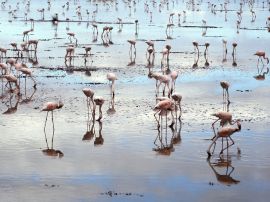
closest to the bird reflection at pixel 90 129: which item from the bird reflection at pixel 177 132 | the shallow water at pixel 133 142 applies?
the shallow water at pixel 133 142

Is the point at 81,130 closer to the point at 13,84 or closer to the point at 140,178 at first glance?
Answer: the point at 140,178

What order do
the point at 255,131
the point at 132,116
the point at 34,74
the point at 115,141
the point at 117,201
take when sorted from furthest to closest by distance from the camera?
the point at 34,74 → the point at 132,116 → the point at 255,131 → the point at 115,141 → the point at 117,201

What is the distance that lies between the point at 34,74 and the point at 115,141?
860 cm

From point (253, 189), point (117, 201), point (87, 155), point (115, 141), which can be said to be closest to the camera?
point (117, 201)

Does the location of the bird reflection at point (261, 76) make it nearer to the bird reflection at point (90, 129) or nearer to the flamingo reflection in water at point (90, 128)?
the flamingo reflection in water at point (90, 128)

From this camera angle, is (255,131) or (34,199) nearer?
(34,199)

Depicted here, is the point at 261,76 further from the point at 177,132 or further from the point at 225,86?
the point at 177,132

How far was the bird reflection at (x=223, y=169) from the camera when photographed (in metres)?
9.62

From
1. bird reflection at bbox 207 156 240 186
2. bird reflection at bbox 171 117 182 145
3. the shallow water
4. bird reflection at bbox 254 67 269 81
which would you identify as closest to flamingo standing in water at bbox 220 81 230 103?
the shallow water

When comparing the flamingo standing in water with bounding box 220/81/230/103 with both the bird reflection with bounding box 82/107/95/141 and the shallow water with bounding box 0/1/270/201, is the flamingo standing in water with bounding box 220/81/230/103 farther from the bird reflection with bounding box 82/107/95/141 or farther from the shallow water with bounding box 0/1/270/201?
the bird reflection with bounding box 82/107/95/141

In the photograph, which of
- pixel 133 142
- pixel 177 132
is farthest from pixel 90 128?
pixel 177 132

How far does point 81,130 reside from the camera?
1264 cm

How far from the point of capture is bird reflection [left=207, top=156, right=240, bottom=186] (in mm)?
9625

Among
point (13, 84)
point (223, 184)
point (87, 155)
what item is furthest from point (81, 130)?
point (13, 84)
